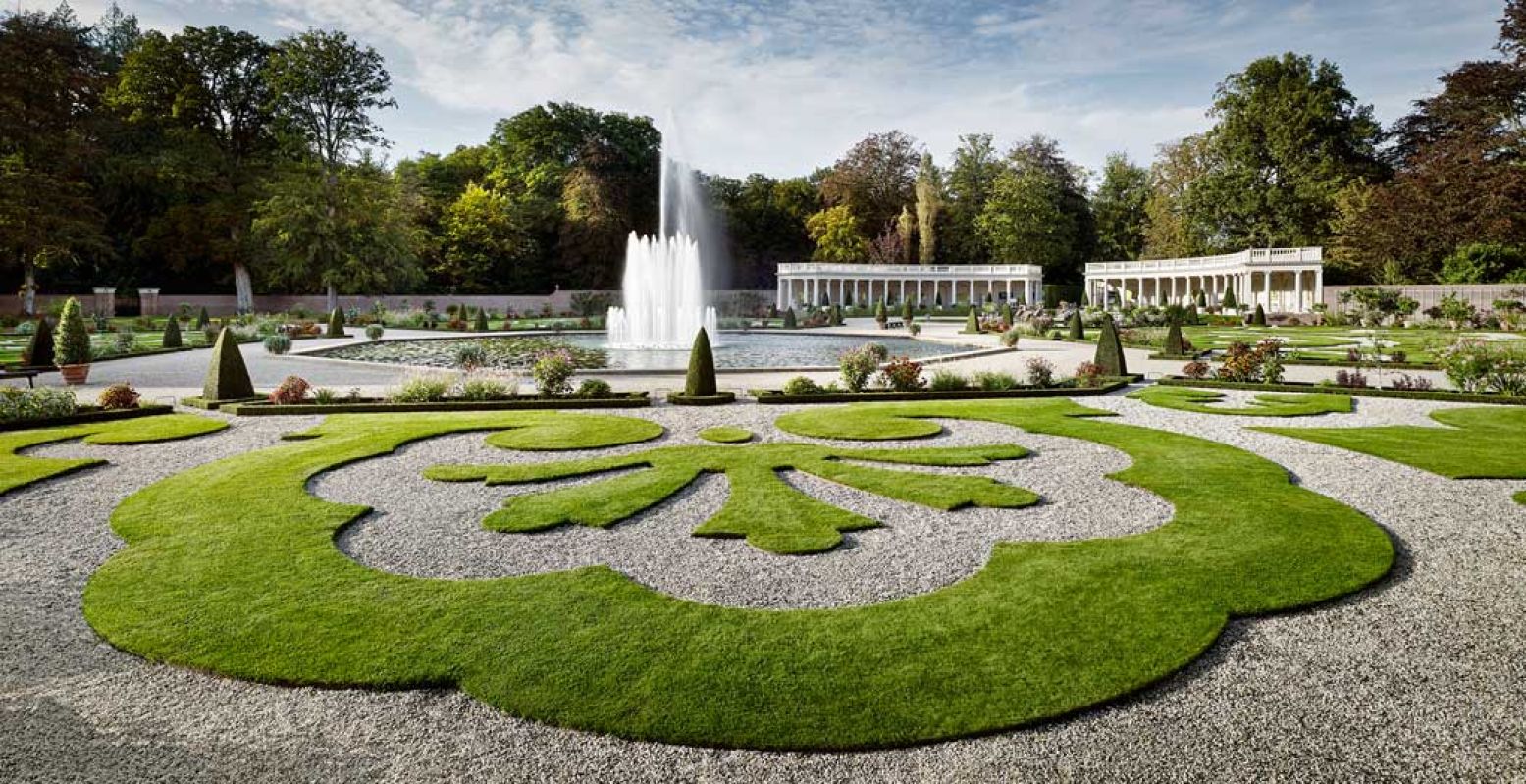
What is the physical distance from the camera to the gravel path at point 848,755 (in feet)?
16.5

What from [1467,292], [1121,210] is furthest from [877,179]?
[1467,292]

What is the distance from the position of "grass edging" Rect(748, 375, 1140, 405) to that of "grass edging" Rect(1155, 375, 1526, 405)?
2477mm

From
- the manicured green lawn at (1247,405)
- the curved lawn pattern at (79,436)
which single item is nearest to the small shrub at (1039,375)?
the manicured green lawn at (1247,405)

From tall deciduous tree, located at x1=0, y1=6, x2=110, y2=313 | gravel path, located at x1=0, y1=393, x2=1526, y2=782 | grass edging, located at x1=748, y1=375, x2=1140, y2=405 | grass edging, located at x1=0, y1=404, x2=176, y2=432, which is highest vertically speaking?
tall deciduous tree, located at x1=0, y1=6, x2=110, y2=313

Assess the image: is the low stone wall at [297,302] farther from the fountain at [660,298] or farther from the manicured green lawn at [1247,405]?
the manicured green lawn at [1247,405]

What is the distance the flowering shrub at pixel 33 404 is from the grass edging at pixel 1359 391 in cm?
2571

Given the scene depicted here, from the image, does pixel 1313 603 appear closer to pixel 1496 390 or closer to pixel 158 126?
pixel 1496 390

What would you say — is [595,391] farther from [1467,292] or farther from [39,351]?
[1467,292]

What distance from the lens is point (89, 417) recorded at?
17.8 metres

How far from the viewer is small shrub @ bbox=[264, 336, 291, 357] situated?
117 ft

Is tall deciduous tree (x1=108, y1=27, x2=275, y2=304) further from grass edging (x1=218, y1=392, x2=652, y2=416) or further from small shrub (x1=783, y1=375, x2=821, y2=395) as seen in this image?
small shrub (x1=783, y1=375, x2=821, y2=395)

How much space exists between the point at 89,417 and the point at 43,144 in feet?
150

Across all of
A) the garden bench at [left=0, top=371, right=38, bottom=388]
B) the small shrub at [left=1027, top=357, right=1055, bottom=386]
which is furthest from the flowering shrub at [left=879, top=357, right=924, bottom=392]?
the garden bench at [left=0, top=371, right=38, bottom=388]

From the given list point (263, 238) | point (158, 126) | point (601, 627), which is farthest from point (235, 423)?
point (158, 126)
